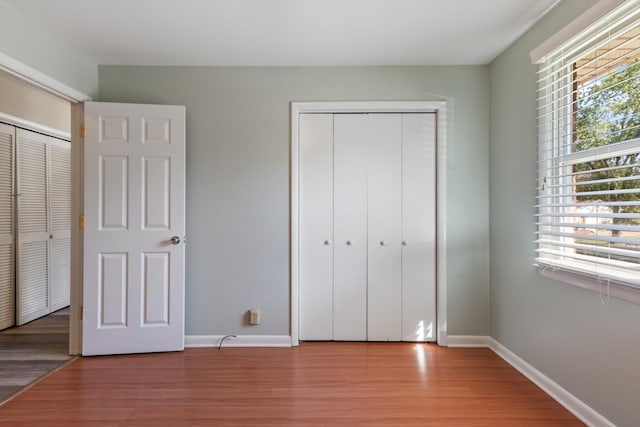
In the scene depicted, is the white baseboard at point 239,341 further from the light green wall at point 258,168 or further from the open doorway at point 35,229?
the open doorway at point 35,229

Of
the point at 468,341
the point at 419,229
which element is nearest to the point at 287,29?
the point at 419,229

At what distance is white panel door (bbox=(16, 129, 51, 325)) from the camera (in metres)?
3.45

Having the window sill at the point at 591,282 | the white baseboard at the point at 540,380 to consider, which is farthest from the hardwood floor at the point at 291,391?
the window sill at the point at 591,282

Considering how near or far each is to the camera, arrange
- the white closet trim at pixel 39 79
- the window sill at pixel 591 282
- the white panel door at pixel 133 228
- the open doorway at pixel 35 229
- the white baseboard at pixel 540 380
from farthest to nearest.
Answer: the open doorway at pixel 35 229 < the white panel door at pixel 133 228 < the white closet trim at pixel 39 79 < the white baseboard at pixel 540 380 < the window sill at pixel 591 282

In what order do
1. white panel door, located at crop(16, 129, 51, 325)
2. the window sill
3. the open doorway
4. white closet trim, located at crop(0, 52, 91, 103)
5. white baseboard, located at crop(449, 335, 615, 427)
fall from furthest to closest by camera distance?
white panel door, located at crop(16, 129, 51, 325) → the open doorway → white closet trim, located at crop(0, 52, 91, 103) → white baseboard, located at crop(449, 335, 615, 427) → the window sill

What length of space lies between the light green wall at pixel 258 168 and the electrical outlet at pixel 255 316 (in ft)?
0.14

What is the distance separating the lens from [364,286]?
292 centimetres

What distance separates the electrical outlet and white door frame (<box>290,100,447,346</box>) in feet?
0.92

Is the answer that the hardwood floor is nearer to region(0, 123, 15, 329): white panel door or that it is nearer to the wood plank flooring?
the wood plank flooring

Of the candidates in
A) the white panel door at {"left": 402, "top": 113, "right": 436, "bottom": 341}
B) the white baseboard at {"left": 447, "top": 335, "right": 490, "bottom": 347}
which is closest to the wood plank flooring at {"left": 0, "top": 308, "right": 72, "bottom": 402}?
the white panel door at {"left": 402, "top": 113, "right": 436, "bottom": 341}

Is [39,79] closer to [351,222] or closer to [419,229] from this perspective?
[351,222]

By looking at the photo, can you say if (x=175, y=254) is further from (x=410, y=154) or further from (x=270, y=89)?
(x=410, y=154)

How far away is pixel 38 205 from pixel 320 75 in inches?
131

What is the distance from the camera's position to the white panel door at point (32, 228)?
3.45m
